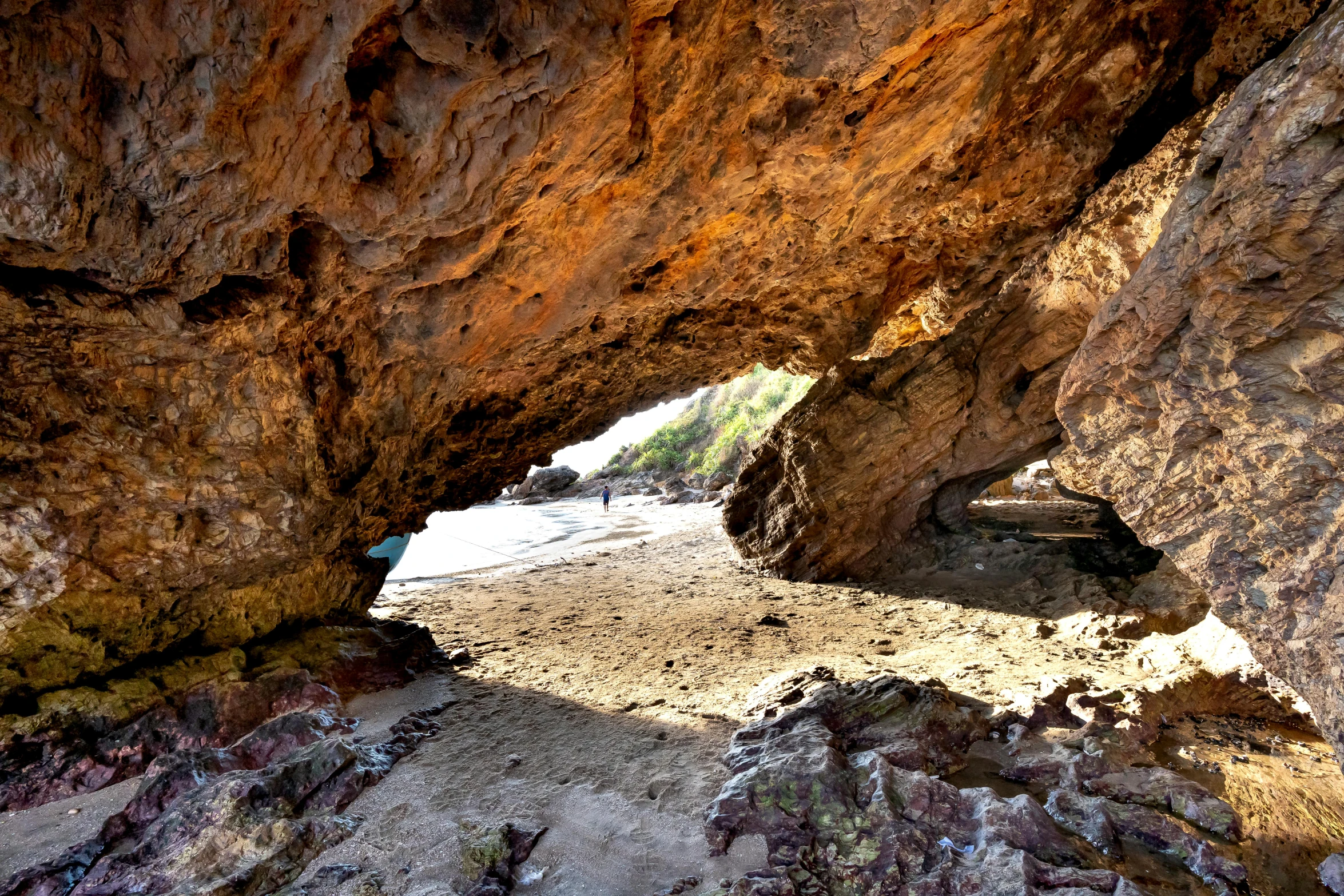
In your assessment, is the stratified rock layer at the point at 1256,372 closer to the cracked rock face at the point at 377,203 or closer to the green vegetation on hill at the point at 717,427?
the cracked rock face at the point at 377,203

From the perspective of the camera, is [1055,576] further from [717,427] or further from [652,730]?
[717,427]

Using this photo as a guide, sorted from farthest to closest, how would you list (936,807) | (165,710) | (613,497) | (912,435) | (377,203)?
(613,497), (912,435), (165,710), (377,203), (936,807)

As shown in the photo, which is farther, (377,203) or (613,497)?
(613,497)

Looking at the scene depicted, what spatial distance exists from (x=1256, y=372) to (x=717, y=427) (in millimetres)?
31108

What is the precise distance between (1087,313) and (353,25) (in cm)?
735

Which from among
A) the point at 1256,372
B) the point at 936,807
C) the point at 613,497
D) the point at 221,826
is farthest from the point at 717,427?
the point at 221,826

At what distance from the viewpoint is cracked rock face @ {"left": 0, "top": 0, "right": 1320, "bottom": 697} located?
3.05 metres

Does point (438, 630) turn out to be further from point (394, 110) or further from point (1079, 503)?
point (1079, 503)

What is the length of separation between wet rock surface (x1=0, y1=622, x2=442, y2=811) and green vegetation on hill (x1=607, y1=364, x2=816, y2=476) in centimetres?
2275

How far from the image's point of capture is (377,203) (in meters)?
3.87

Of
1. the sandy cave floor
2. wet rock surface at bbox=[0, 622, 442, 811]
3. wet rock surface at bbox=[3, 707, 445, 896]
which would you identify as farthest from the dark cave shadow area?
wet rock surface at bbox=[3, 707, 445, 896]

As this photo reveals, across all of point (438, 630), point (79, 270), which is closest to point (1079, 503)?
point (438, 630)

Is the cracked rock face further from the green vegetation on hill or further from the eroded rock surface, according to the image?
the green vegetation on hill

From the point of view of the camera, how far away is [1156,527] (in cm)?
372
